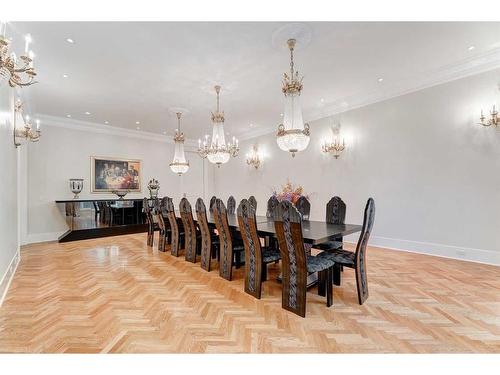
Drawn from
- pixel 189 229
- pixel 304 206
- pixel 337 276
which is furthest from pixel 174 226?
pixel 337 276

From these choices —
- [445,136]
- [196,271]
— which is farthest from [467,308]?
[196,271]

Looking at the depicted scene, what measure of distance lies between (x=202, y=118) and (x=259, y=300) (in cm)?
518

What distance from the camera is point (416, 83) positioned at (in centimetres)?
443

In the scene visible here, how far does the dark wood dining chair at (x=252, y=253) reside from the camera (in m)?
2.72

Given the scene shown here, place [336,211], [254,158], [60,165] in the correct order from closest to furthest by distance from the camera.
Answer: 1. [336,211]
2. [60,165]
3. [254,158]

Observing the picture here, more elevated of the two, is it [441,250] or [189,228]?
[189,228]

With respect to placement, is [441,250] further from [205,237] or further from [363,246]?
[205,237]

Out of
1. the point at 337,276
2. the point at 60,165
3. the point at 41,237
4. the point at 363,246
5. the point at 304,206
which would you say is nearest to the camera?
the point at 363,246

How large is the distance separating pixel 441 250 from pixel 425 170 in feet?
4.81

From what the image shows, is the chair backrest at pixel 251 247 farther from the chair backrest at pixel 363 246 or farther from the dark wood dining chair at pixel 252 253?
the chair backrest at pixel 363 246

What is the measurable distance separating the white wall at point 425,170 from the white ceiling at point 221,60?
0.63 meters

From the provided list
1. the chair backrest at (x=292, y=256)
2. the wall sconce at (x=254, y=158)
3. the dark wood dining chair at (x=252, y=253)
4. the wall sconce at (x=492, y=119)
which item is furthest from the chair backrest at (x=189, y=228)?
the wall sconce at (x=492, y=119)

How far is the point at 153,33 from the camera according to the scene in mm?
2842

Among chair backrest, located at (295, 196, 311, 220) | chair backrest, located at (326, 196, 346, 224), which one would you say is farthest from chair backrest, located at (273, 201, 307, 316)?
chair backrest, located at (295, 196, 311, 220)
